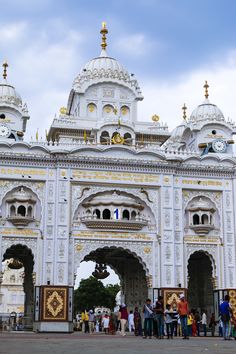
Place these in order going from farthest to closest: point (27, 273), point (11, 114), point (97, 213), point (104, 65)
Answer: point (104, 65), point (27, 273), point (11, 114), point (97, 213)

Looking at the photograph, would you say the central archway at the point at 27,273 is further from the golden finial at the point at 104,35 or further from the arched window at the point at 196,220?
the golden finial at the point at 104,35

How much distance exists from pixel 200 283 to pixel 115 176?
886cm

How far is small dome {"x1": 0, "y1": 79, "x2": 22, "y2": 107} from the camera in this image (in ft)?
108

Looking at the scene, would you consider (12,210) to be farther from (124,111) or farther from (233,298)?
(233,298)

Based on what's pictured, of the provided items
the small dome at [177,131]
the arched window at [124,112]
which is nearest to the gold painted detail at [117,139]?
the arched window at [124,112]

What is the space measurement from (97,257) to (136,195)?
6207 mm

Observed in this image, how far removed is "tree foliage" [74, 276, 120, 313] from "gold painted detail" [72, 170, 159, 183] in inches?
1309

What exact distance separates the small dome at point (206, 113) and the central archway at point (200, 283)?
7.68 meters

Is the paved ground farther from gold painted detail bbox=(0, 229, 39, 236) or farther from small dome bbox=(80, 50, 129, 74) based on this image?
small dome bbox=(80, 50, 129, 74)

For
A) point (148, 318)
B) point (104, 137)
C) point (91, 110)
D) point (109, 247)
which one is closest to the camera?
point (148, 318)

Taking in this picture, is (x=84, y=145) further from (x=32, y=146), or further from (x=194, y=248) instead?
(x=194, y=248)

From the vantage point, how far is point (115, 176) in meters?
30.0

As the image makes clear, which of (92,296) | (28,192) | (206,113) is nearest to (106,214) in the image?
(28,192)

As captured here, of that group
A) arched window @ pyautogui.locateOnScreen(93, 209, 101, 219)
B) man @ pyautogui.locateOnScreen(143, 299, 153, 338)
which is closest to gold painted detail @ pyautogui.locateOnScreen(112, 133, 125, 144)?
arched window @ pyautogui.locateOnScreen(93, 209, 101, 219)
